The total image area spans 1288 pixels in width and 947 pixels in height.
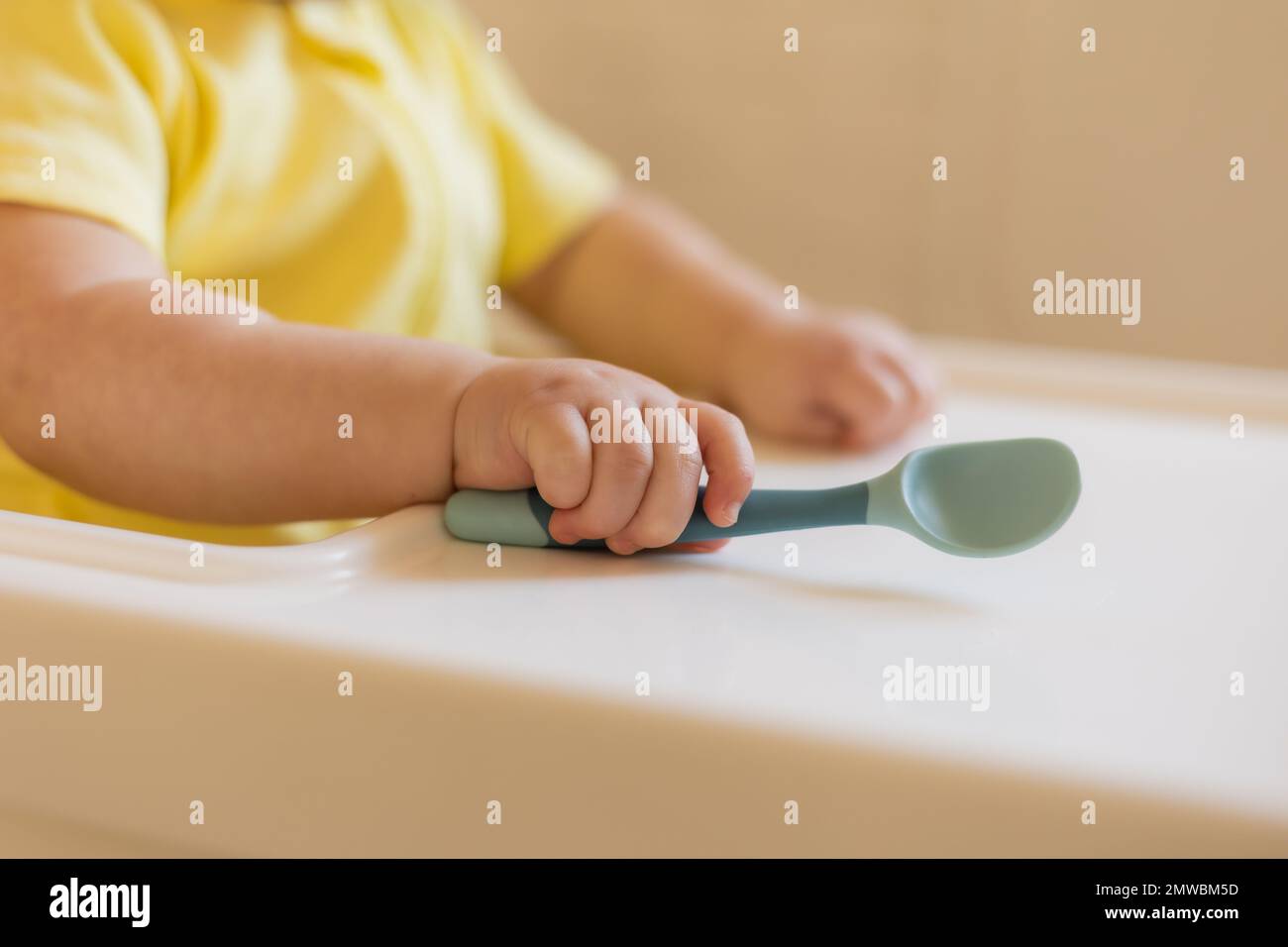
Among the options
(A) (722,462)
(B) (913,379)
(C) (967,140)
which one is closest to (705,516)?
(A) (722,462)

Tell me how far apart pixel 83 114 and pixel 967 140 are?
67 cm

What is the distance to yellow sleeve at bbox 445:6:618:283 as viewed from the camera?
2.54 ft

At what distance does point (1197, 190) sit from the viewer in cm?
93

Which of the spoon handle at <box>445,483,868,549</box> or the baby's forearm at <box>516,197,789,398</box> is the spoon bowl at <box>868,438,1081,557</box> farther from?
the baby's forearm at <box>516,197,789,398</box>

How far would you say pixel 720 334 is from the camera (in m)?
0.70

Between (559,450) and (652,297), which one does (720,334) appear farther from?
(559,450)

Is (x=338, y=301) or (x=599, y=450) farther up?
(x=338, y=301)

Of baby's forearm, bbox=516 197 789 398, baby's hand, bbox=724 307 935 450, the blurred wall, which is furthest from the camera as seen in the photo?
the blurred wall

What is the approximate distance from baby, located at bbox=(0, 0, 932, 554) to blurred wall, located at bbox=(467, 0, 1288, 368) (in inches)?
8.9

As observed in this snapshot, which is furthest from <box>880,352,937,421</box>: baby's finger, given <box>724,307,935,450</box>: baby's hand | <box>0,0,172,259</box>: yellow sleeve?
<box>0,0,172,259</box>: yellow sleeve

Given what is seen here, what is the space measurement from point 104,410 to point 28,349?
0.12ft

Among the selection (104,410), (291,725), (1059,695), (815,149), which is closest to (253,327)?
(104,410)
